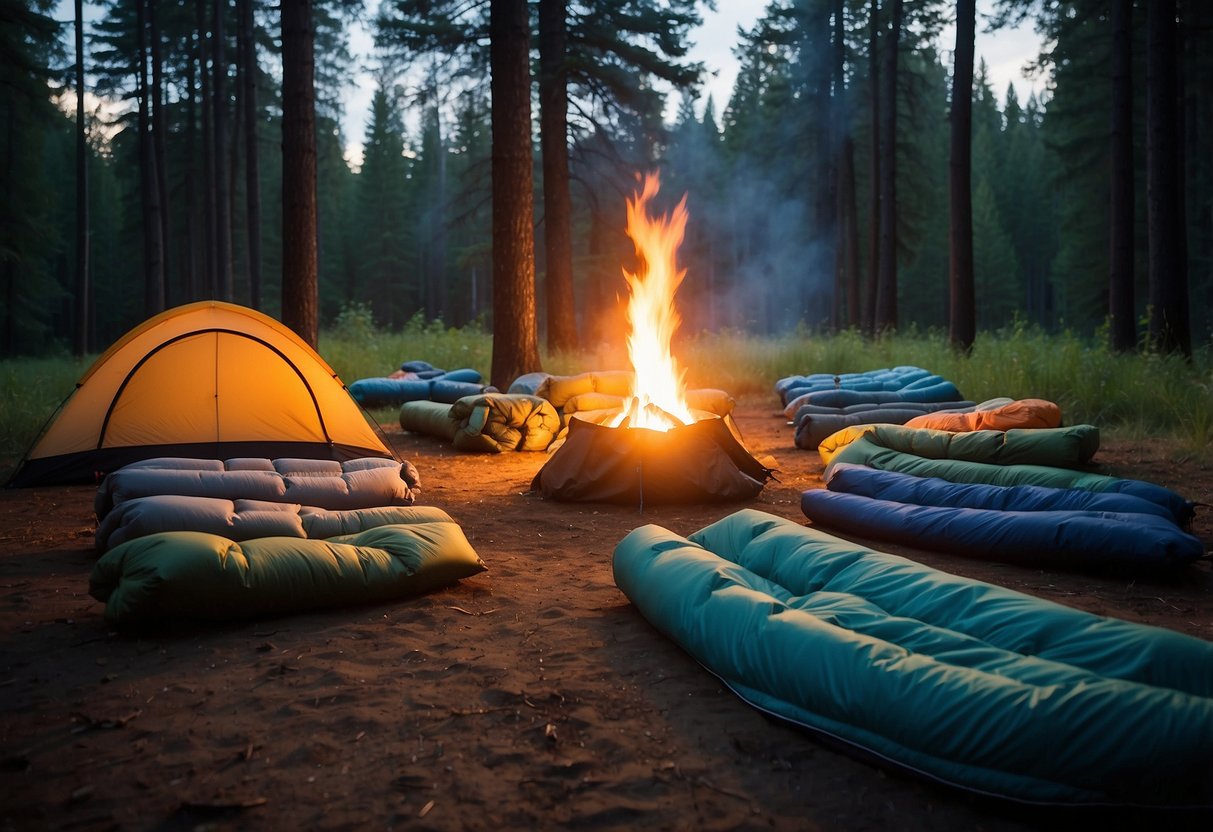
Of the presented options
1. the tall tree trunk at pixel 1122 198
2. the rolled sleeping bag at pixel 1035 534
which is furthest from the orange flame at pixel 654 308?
the tall tree trunk at pixel 1122 198

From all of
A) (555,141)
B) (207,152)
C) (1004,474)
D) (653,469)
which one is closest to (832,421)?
(653,469)

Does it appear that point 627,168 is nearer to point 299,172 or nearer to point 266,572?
point 299,172

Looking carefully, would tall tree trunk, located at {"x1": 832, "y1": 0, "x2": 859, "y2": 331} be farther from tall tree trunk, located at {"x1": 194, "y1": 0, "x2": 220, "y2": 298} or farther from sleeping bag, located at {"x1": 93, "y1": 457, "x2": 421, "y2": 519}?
sleeping bag, located at {"x1": 93, "y1": 457, "x2": 421, "y2": 519}

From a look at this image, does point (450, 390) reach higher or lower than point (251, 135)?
lower

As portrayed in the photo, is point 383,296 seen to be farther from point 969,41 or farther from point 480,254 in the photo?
point 969,41

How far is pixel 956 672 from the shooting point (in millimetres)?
2322

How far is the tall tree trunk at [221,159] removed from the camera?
18.8m

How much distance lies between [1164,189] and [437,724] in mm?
12575

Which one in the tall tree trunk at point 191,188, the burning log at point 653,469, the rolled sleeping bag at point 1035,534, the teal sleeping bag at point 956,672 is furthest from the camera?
the tall tree trunk at point 191,188

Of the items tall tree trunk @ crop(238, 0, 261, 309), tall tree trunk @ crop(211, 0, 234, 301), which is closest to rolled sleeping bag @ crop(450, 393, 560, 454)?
tall tree trunk @ crop(211, 0, 234, 301)

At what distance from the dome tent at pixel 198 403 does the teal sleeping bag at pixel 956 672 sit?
477 centimetres

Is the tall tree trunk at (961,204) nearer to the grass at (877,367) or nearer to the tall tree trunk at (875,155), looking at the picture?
the grass at (877,367)

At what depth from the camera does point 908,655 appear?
97.5 inches

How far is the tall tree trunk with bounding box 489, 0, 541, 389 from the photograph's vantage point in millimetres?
10577
